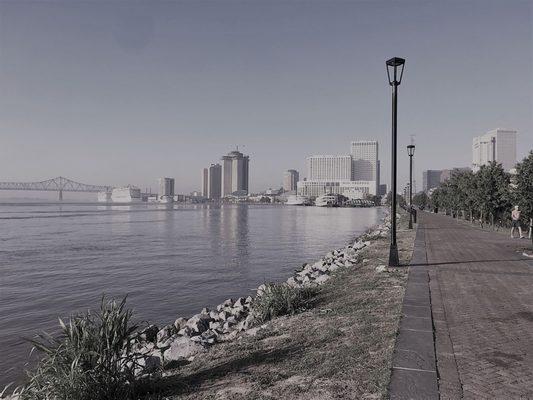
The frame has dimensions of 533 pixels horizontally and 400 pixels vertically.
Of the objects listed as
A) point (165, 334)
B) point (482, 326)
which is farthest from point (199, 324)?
point (482, 326)

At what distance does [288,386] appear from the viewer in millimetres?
5102

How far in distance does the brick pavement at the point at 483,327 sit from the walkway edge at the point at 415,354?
0.13 m

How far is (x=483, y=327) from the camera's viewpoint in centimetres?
723

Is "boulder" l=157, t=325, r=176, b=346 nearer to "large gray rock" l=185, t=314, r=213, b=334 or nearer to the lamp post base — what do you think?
"large gray rock" l=185, t=314, r=213, b=334

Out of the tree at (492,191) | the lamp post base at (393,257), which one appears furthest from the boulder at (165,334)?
the tree at (492,191)

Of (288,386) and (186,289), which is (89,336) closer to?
(288,386)

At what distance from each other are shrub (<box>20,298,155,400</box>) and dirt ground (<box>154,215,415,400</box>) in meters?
0.71

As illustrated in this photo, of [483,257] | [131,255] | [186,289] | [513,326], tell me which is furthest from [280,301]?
[131,255]

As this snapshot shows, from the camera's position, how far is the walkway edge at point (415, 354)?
15.5 ft

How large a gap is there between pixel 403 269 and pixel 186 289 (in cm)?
902

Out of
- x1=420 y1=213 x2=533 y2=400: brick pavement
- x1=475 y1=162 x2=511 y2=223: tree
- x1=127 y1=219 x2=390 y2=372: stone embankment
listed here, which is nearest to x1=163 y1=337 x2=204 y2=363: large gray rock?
x1=127 y1=219 x2=390 y2=372: stone embankment

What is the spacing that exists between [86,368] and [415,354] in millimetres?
4640

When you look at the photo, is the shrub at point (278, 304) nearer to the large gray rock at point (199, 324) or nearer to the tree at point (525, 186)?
the large gray rock at point (199, 324)

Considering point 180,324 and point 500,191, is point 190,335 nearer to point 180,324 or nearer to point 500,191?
point 180,324
